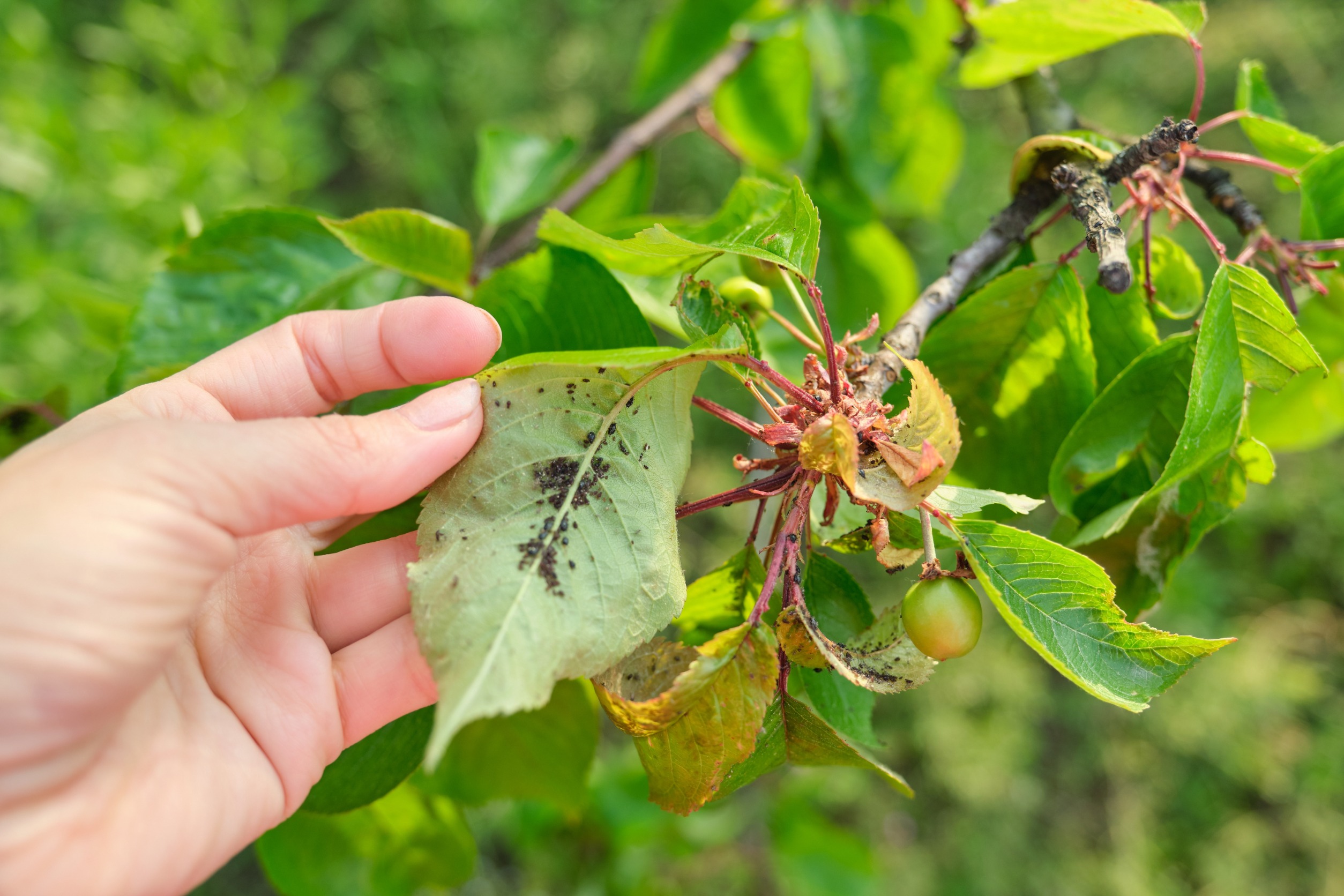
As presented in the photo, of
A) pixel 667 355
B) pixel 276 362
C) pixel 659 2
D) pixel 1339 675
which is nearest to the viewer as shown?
pixel 667 355

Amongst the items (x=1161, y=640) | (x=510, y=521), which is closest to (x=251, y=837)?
(x=510, y=521)

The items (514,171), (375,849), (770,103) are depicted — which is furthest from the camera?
(770,103)

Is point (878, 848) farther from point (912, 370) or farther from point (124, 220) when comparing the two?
point (124, 220)

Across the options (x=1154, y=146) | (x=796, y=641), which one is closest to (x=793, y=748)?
(x=796, y=641)

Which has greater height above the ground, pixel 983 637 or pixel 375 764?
pixel 375 764

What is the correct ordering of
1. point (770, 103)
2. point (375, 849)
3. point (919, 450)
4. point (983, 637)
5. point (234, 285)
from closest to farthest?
point (919, 450)
point (234, 285)
point (375, 849)
point (770, 103)
point (983, 637)

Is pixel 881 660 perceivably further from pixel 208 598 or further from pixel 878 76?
pixel 878 76

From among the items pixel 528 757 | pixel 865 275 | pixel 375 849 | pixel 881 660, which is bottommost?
pixel 375 849
